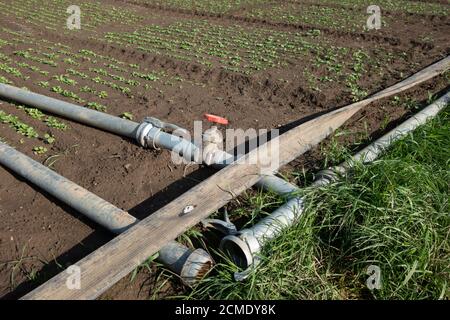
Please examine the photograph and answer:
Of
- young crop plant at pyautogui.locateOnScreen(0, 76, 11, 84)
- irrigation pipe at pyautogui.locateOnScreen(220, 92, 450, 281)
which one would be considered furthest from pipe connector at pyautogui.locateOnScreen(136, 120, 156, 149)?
young crop plant at pyautogui.locateOnScreen(0, 76, 11, 84)

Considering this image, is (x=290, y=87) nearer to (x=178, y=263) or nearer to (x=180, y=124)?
(x=180, y=124)

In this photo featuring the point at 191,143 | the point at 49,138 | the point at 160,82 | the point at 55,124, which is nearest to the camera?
the point at 191,143

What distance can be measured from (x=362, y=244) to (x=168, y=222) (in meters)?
1.28

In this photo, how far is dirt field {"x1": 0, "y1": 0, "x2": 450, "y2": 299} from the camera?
3.14 m

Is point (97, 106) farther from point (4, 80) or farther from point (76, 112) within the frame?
point (4, 80)

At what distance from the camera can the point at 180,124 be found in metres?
4.49

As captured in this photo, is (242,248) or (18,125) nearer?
(242,248)

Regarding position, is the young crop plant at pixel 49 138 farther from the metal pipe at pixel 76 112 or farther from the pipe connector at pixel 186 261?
the pipe connector at pixel 186 261

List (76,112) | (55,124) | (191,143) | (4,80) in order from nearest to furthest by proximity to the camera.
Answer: (191,143) → (76,112) → (55,124) → (4,80)

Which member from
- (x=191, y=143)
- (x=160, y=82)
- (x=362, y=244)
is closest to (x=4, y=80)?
(x=160, y=82)

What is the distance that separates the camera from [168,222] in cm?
258

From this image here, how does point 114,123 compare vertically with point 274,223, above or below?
above

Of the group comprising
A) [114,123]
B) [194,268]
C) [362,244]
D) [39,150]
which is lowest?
[194,268]

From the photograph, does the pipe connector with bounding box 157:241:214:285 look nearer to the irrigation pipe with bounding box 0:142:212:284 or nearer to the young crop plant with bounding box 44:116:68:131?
the irrigation pipe with bounding box 0:142:212:284
